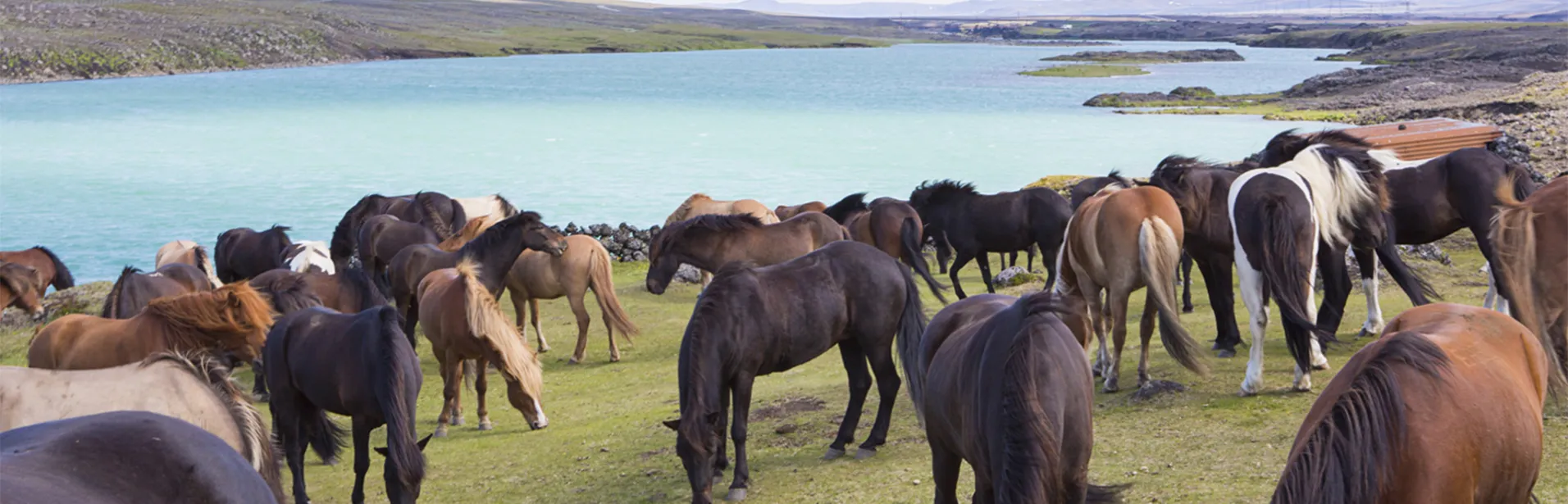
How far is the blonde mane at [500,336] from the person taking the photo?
8938mm

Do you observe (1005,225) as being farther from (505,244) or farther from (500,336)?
(500,336)

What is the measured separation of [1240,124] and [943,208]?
36.0 metres

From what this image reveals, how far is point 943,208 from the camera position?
16000 mm

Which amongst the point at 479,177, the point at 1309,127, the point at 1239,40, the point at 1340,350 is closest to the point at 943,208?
the point at 1340,350

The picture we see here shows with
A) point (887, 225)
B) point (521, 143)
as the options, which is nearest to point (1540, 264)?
point (887, 225)

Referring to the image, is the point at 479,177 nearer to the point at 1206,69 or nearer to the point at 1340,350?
the point at 1340,350

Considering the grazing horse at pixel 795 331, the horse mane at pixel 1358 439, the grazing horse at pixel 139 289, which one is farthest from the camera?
the grazing horse at pixel 139 289

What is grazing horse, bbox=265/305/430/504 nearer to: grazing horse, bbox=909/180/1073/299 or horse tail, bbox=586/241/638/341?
horse tail, bbox=586/241/638/341

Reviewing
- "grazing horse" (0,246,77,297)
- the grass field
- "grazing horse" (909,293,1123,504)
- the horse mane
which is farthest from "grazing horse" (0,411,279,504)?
"grazing horse" (0,246,77,297)

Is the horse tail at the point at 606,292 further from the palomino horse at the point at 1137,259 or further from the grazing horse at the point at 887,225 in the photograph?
the palomino horse at the point at 1137,259

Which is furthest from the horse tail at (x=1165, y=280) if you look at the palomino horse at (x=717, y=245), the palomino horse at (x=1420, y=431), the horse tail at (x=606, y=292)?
the horse tail at (x=606, y=292)

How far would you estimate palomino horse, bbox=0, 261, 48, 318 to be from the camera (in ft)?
45.0

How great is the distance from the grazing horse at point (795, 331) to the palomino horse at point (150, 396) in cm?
217

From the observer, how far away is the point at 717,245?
11.6 m
